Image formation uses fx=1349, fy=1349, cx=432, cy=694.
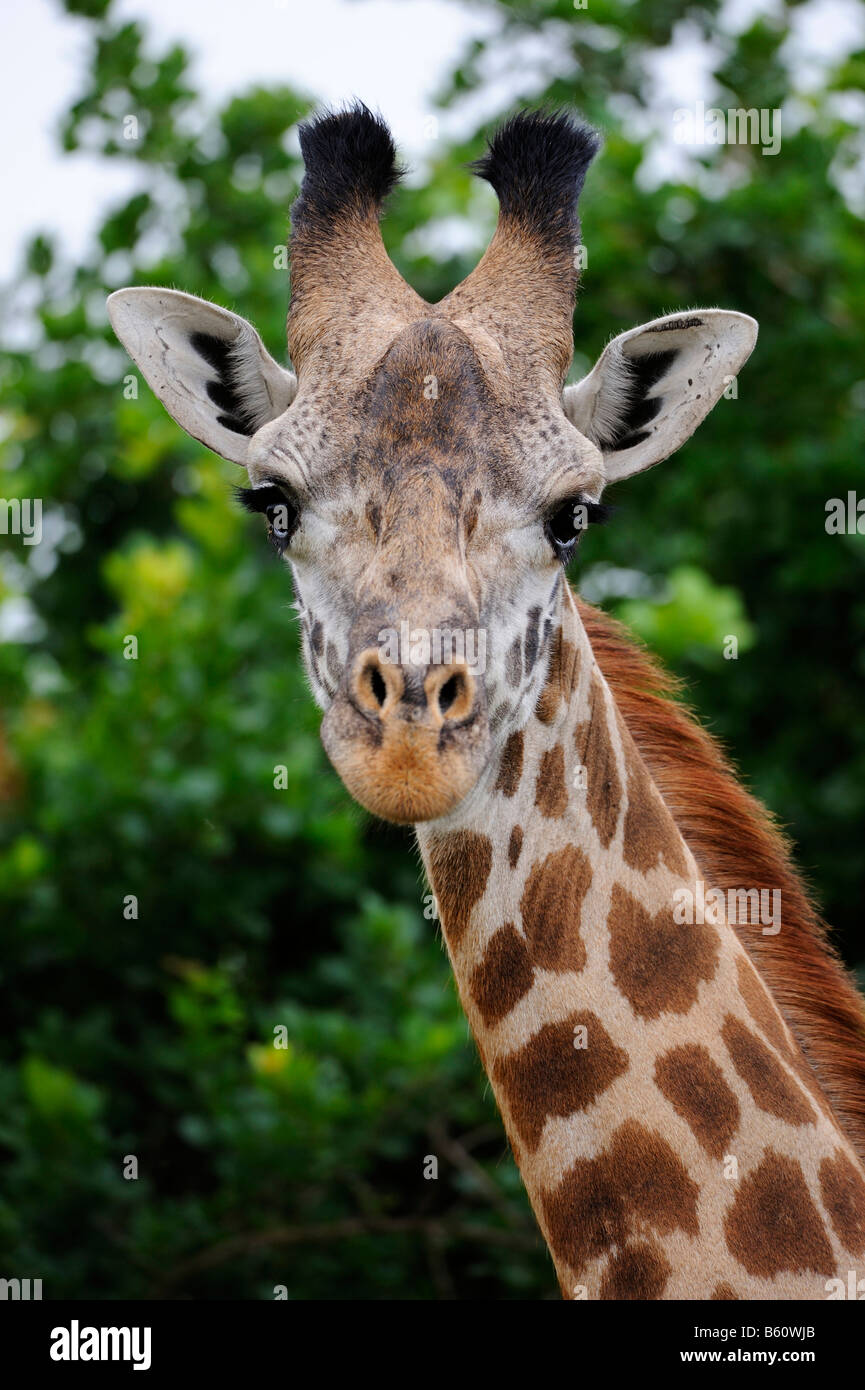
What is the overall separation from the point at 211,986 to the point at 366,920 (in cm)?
104

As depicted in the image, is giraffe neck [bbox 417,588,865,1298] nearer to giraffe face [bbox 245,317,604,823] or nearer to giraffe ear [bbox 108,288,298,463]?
giraffe face [bbox 245,317,604,823]

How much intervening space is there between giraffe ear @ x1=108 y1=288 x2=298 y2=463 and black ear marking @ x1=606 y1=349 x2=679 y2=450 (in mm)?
1111

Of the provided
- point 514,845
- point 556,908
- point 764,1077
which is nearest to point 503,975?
point 556,908

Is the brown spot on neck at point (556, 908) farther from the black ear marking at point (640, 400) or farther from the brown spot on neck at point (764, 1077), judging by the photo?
the black ear marking at point (640, 400)

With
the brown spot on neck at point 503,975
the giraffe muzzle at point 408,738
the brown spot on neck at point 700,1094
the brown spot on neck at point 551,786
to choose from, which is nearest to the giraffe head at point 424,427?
the giraffe muzzle at point 408,738

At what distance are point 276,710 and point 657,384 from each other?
5285 millimetres

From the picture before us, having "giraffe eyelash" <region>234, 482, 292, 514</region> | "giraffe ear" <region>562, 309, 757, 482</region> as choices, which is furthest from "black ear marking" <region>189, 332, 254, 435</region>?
"giraffe ear" <region>562, 309, 757, 482</region>

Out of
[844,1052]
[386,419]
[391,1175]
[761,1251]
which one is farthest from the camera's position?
[391,1175]

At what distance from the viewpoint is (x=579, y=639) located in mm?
4270

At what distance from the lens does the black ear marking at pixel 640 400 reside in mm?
4465

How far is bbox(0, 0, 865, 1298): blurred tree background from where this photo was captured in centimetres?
826
